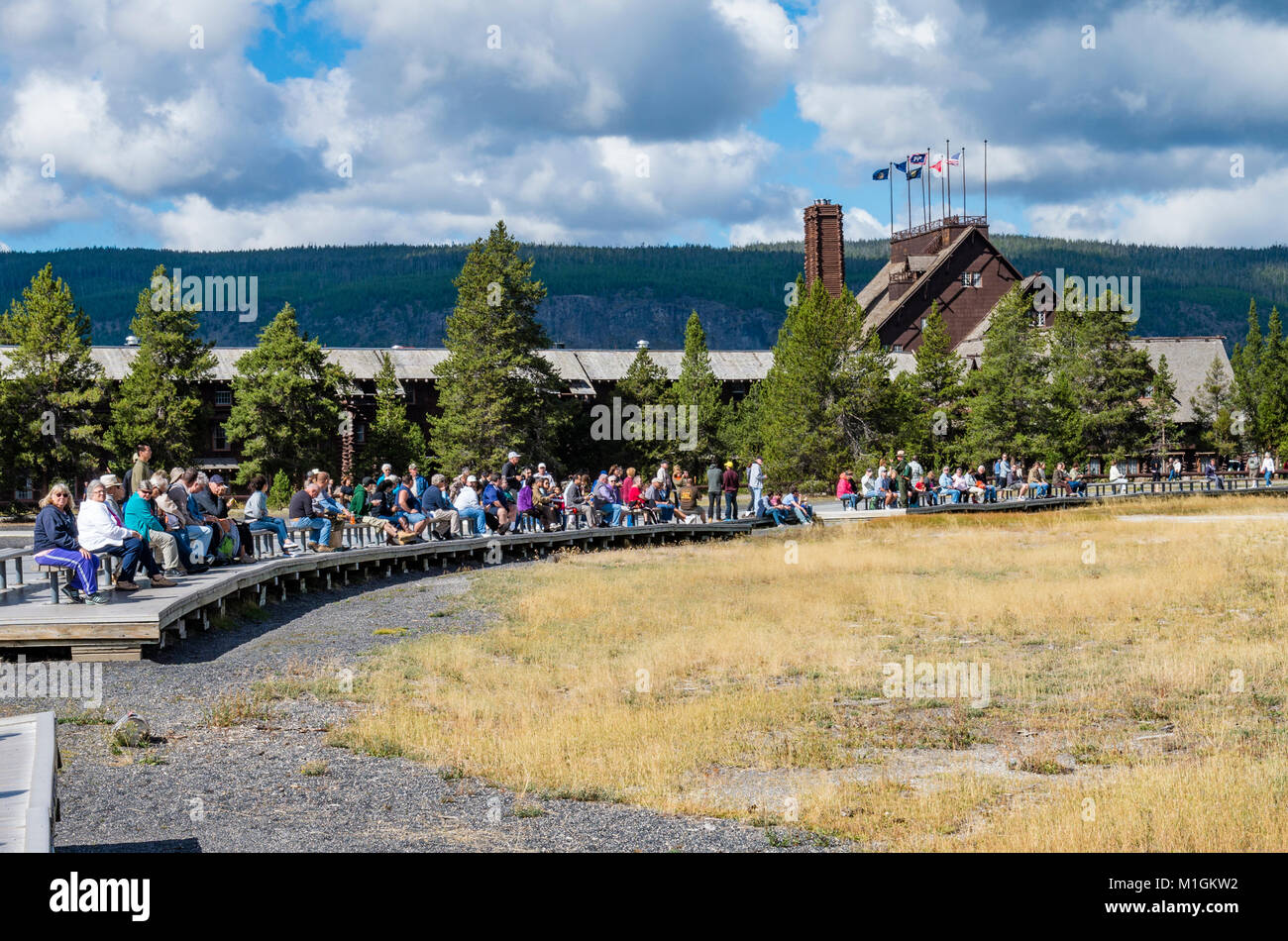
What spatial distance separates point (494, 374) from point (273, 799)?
5169cm

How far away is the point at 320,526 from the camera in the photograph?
82.4ft

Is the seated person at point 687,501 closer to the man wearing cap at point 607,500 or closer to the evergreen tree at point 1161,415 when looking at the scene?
the man wearing cap at point 607,500

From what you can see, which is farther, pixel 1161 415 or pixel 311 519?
pixel 1161 415

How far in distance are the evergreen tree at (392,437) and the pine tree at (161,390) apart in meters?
7.74

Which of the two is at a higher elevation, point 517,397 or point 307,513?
Result: point 517,397

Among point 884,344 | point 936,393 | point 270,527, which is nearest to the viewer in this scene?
point 270,527

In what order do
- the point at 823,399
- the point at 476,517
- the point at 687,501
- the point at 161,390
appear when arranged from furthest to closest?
1. the point at 823,399
2. the point at 161,390
3. the point at 687,501
4. the point at 476,517

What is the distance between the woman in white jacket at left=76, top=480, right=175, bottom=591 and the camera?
52.9ft

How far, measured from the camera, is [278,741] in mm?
12328

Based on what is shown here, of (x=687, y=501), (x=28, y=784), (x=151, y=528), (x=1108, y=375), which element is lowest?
(x=28, y=784)

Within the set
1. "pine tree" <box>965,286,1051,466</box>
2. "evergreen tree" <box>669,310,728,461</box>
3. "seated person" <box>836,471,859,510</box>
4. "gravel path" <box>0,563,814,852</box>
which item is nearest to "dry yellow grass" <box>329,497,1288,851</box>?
"gravel path" <box>0,563,814,852</box>

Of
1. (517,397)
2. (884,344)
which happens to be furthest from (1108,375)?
(517,397)

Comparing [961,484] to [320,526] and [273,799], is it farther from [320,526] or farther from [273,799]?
[273,799]
